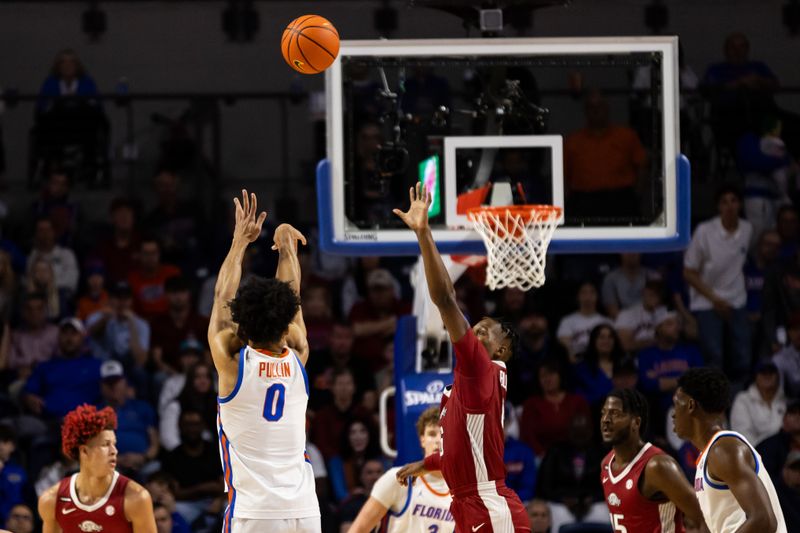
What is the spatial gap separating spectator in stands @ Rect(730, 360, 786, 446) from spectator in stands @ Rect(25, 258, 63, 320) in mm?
5631

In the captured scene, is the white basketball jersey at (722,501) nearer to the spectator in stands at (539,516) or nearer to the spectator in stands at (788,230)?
the spectator in stands at (539,516)

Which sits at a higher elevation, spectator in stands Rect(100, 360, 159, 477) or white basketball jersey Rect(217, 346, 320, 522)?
white basketball jersey Rect(217, 346, 320, 522)

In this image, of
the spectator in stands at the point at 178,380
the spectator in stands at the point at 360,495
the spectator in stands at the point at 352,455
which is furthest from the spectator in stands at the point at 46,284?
the spectator in stands at the point at 360,495

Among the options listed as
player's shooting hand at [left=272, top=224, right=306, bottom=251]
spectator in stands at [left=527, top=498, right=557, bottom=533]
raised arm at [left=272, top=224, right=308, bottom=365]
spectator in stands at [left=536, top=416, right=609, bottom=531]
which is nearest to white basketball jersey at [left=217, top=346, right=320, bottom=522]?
raised arm at [left=272, top=224, right=308, bottom=365]

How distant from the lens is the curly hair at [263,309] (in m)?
5.86

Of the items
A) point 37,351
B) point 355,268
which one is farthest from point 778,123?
point 37,351

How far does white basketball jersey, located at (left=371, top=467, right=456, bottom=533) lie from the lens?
7.49 meters

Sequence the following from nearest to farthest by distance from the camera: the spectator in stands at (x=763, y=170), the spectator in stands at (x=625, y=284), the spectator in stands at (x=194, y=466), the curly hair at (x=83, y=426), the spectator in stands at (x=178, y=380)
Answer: the curly hair at (x=83, y=426) → the spectator in stands at (x=194, y=466) → the spectator in stands at (x=178, y=380) → the spectator in stands at (x=625, y=284) → the spectator in stands at (x=763, y=170)

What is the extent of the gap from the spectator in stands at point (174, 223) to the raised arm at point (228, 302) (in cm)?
615

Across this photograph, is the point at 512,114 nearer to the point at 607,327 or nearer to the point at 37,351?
the point at 607,327

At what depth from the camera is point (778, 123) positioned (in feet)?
41.2

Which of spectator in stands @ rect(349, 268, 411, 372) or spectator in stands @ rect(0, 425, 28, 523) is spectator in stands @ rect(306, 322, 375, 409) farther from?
spectator in stands @ rect(0, 425, 28, 523)

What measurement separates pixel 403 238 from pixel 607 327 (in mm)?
3883

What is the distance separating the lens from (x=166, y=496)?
9.66 metres
